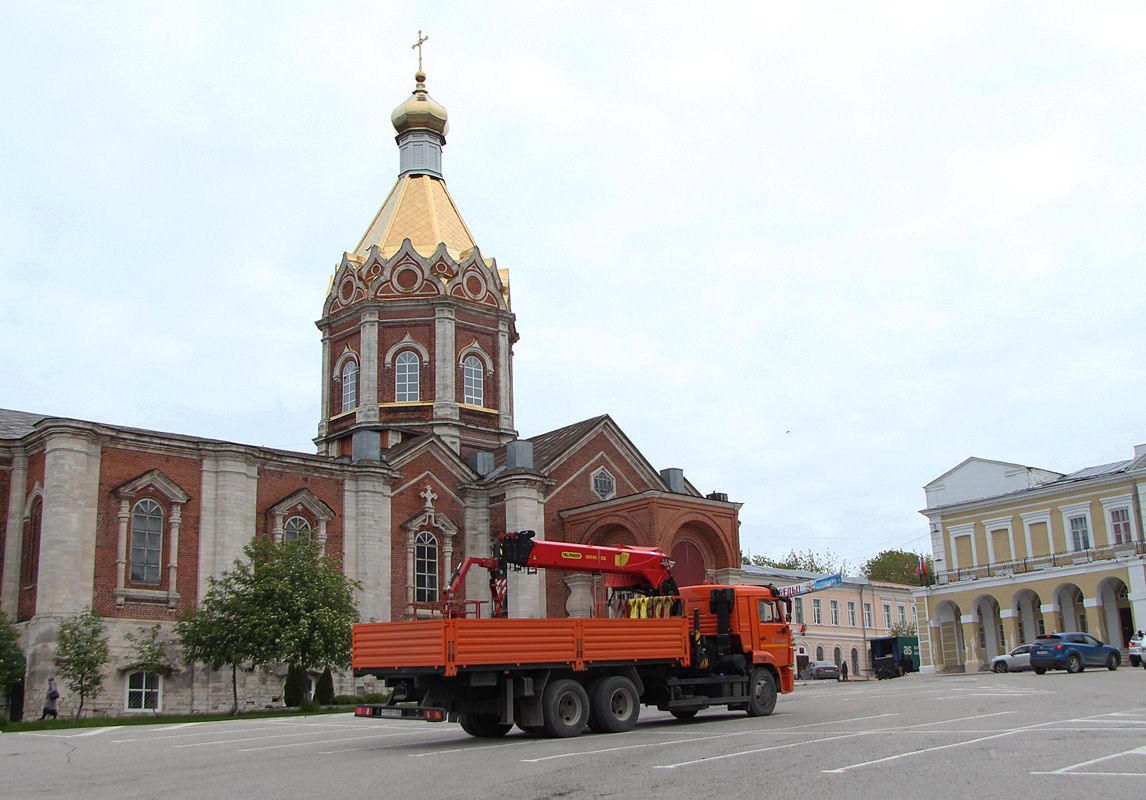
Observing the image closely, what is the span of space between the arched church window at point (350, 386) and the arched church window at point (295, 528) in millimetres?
8639

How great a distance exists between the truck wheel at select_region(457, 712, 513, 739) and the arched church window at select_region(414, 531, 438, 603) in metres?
19.6

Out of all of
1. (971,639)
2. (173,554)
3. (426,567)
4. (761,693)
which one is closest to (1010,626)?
(971,639)

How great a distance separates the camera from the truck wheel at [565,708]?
16484 mm

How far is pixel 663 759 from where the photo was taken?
12.7 metres

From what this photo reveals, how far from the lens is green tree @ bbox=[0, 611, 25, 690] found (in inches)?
1062

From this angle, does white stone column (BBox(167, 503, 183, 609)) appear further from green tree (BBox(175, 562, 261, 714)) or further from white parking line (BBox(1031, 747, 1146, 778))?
white parking line (BBox(1031, 747, 1146, 778))

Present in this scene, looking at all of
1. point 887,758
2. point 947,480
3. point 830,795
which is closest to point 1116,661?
point 947,480

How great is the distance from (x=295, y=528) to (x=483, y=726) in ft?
60.1

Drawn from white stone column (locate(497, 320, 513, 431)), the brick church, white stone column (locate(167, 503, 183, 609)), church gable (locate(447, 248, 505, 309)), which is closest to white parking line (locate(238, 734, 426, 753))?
the brick church

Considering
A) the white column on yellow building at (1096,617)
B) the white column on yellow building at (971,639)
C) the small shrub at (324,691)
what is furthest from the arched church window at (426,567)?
the white column on yellow building at (1096,617)

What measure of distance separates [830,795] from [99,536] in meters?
25.3

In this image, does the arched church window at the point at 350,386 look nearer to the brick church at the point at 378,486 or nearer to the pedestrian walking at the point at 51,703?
the brick church at the point at 378,486

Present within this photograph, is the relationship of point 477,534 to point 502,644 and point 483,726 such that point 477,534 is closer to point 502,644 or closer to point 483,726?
point 483,726

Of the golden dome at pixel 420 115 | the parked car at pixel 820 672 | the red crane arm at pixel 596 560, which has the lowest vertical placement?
the parked car at pixel 820 672
